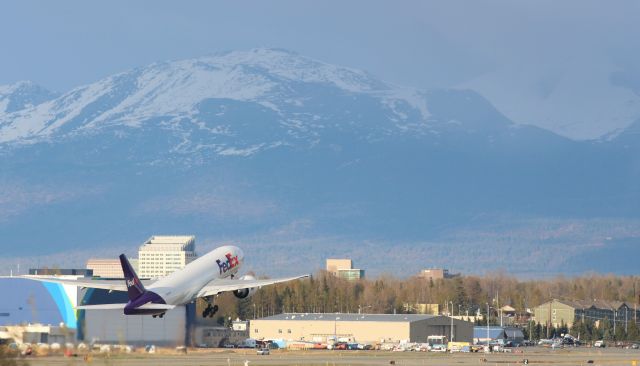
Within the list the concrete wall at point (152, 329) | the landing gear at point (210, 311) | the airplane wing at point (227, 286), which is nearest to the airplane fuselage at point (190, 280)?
the airplane wing at point (227, 286)

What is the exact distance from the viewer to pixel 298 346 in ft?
609

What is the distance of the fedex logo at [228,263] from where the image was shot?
133 metres

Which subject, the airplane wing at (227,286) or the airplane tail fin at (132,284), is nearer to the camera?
the airplane tail fin at (132,284)

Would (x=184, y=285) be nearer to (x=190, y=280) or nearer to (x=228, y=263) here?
(x=190, y=280)

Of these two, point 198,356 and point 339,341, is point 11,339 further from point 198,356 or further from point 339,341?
point 339,341

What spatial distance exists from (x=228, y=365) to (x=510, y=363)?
32.2 m

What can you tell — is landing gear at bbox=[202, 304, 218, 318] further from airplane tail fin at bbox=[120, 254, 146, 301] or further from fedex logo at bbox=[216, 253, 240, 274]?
airplane tail fin at bbox=[120, 254, 146, 301]

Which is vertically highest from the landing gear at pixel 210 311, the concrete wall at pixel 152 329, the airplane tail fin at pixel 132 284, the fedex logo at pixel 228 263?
the fedex logo at pixel 228 263

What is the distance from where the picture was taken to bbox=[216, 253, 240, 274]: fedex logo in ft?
436

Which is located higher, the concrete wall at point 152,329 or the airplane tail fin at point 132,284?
the airplane tail fin at point 132,284

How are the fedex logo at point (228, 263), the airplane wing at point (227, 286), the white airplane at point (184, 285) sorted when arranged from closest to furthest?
1. the white airplane at point (184, 285)
2. the airplane wing at point (227, 286)
3. the fedex logo at point (228, 263)

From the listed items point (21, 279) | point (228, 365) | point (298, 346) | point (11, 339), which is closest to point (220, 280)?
point (228, 365)

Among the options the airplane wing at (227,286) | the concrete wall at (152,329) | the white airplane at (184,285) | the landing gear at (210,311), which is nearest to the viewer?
the concrete wall at (152,329)

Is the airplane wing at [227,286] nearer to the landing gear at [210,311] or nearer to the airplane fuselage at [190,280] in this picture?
the airplane fuselage at [190,280]
